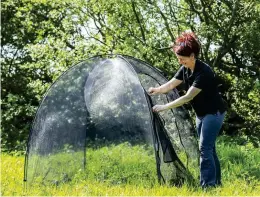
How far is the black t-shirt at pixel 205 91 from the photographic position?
444cm

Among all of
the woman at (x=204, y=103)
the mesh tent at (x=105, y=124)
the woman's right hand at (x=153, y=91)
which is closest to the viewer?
the woman at (x=204, y=103)

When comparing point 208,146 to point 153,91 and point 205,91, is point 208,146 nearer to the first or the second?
point 205,91

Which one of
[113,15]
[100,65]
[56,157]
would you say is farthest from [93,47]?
[56,157]

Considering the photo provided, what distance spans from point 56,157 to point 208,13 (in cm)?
400

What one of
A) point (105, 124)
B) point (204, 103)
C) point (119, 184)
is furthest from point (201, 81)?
point (119, 184)

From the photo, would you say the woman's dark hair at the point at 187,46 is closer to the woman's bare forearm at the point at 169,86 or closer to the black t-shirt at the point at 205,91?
the black t-shirt at the point at 205,91

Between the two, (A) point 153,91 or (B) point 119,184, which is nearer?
(B) point 119,184

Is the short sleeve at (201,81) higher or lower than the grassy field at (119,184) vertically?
higher

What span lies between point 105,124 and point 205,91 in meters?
0.96

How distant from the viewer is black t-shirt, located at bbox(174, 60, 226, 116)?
444 centimetres

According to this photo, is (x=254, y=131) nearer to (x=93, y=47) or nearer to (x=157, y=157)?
(x=93, y=47)

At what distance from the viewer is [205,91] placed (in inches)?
177

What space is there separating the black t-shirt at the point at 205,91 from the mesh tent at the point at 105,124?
0.43 metres

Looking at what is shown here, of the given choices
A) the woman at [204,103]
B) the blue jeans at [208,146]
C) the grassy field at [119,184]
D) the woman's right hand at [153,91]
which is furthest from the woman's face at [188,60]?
the grassy field at [119,184]
